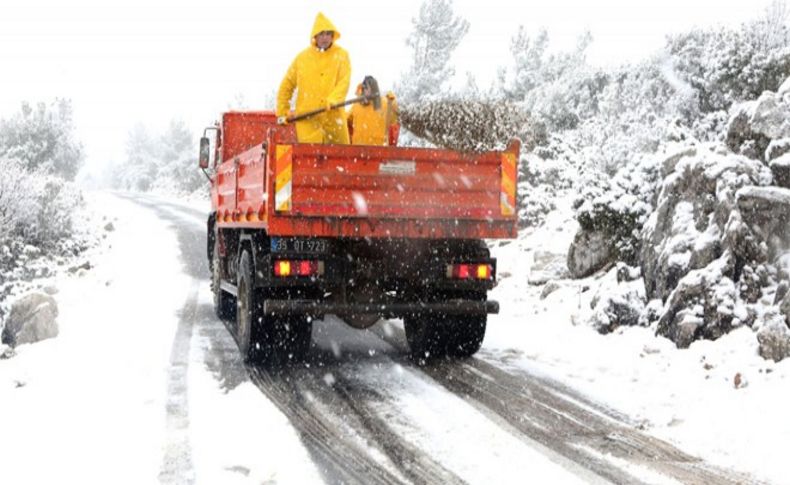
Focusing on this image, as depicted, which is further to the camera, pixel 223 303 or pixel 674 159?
pixel 223 303

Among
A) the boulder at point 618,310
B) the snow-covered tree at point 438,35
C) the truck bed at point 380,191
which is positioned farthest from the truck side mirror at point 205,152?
the snow-covered tree at point 438,35

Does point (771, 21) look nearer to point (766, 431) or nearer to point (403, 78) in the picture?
point (766, 431)

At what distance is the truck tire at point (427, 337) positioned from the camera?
297 inches

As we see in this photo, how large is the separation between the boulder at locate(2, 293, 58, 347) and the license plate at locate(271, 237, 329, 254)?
13.0 ft

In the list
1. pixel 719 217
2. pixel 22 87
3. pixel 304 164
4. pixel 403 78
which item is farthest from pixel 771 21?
pixel 22 87

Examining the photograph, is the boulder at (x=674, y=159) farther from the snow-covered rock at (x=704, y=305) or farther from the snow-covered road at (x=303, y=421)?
the snow-covered road at (x=303, y=421)

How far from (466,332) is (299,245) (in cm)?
194

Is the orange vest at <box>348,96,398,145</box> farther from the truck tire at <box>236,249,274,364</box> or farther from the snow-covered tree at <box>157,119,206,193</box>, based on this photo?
the snow-covered tree at <box>157,119,206,193</box>

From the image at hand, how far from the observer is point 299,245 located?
260 inches

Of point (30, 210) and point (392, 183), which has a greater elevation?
point (392, 183)

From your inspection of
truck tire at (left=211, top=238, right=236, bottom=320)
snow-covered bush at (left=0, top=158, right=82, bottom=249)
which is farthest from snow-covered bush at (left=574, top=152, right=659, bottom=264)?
snow-covered bush at (left=0, top=158, right=82, bottom=249)

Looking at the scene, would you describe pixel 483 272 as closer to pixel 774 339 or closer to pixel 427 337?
pixel 427 337

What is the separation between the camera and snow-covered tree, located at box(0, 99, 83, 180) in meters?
34.4

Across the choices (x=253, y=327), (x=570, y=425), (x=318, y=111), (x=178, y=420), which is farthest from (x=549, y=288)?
(x=178, y=420)
